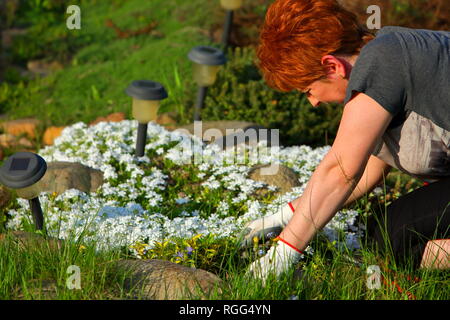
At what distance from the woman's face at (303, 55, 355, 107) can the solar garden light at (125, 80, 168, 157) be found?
1.94 m

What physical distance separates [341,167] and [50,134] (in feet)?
Result: 15.3

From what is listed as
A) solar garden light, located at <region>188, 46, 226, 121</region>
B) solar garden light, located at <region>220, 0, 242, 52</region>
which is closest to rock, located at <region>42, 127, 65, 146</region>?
solar garden light, located at <region>188, 46, 226, 121</region>

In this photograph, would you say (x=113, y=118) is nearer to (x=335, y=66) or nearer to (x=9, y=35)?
(x=9, y=35)

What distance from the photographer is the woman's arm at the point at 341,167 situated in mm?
3072

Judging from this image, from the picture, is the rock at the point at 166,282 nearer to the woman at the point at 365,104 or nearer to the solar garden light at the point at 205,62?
the woman at the point at 365,104

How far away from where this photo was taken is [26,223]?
442 cm

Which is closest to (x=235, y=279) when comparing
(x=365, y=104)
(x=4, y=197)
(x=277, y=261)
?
(x=277, y=261)

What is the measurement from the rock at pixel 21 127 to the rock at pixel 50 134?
13cm

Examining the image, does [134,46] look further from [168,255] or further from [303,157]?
[168,255]

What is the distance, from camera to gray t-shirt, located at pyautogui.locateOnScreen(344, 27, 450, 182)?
3104 millimetres

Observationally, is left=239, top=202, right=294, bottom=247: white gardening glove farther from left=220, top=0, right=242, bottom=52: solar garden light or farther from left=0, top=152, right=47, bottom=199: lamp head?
left=220, top=0, right=242, bottom=52: solar garden light

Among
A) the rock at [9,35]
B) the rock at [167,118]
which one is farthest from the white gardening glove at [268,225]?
the rock at [9,35]
